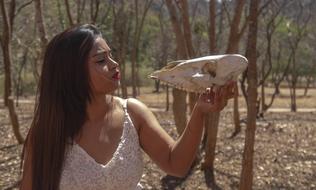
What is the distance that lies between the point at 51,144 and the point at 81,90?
22cm

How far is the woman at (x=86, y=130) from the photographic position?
7.14ft

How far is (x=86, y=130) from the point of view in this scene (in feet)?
7.40

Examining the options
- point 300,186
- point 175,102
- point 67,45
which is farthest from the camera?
point 175,102

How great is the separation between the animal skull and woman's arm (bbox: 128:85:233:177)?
0.04m

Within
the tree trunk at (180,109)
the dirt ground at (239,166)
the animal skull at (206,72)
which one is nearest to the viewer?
the animal skull at (206,72)

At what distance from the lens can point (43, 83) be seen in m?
2.22

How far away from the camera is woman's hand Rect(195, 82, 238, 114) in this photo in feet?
7.18

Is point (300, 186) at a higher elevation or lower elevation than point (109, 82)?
lower

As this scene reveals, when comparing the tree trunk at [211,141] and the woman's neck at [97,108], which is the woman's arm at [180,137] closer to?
the woman's neck at [97,108]

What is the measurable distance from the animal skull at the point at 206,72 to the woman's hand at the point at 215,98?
19 mm

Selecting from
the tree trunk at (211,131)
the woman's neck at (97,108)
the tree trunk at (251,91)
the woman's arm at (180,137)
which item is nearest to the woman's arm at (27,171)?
the woman's neck at (97,108)

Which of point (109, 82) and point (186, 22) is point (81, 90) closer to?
point (109, 82)

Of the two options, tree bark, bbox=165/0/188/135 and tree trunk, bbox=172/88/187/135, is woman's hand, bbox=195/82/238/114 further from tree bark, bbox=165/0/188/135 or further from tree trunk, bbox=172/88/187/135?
tree trunk, bbox=172/88/187/135

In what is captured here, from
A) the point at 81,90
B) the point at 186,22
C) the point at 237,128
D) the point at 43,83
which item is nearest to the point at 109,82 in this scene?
the point at 81,90
